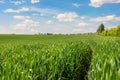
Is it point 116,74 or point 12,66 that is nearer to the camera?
point 116,74

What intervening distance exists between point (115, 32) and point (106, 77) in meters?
64.6

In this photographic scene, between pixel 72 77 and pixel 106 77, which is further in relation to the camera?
pixel 72 77

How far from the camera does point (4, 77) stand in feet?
16.4

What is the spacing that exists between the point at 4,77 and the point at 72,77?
4.78 meters

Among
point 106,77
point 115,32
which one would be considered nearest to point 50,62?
point 106,77

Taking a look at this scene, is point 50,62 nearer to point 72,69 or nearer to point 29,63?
point 29,63

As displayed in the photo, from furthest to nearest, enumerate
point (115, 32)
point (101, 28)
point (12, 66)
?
point (101, 28) < point (115, 32) < point (12, 66)

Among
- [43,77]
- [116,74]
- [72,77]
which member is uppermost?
[116,74]

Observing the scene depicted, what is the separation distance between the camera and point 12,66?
19.5 ft

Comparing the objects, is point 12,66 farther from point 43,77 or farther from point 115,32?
point 115,32

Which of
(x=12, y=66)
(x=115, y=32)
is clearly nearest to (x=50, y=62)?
(x=12, y=66)

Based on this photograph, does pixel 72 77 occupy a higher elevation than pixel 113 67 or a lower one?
lower

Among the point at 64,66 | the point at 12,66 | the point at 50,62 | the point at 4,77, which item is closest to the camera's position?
the point at 4,77

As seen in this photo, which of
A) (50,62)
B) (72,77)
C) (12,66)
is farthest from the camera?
(72,77)
